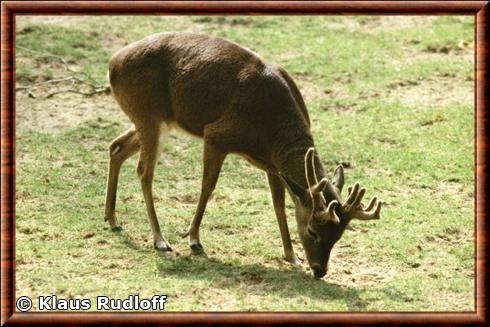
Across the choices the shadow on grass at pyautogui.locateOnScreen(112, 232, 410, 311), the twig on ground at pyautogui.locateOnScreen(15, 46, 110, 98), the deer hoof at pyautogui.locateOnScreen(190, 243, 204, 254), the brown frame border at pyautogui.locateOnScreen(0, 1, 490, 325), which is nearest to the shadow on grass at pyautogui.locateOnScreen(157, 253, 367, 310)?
the shadow on grass at pyautogui.locateOnScreen(112, 232, 410, 311)

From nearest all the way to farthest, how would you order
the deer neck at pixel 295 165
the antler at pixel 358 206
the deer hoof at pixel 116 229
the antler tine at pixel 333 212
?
the antler tine at pixel 333 212 < the antler at pixel 358 206 < the deer neck at pixel 295 165 < the deer hoof at pixel 116 229

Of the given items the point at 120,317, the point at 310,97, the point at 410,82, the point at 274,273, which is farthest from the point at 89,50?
the point at 120,317

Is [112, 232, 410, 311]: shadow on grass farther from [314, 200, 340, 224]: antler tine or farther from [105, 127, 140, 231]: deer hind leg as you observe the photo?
[105, 127, 140, 231]: deer hind leg

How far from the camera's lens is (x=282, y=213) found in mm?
10000

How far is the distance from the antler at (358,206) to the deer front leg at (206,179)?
1564 mm

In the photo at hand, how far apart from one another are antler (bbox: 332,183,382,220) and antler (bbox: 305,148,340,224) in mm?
173

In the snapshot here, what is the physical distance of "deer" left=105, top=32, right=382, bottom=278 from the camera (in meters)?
9.43

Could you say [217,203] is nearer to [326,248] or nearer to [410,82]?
[326,248]

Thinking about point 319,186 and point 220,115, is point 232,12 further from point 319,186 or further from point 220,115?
point 319,186

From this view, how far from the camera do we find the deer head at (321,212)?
29.1 ft

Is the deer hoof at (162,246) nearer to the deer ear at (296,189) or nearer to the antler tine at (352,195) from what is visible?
the deer ear at (296,189)

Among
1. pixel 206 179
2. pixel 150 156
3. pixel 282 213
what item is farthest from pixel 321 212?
pixel 150 156

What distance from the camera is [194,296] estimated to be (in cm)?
861

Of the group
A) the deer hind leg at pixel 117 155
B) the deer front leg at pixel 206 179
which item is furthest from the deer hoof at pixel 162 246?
the deer hind leg at pixel 117 155
